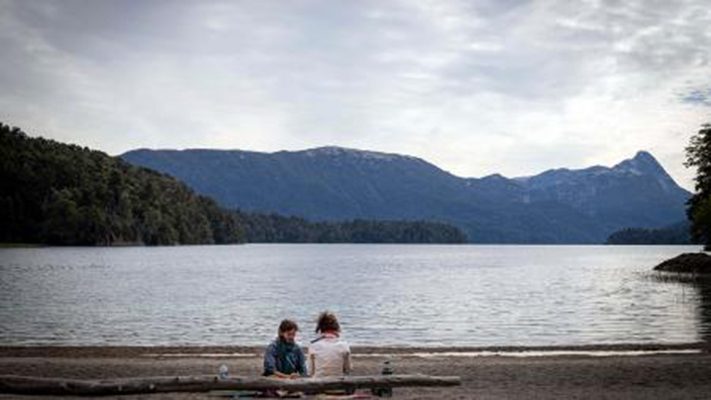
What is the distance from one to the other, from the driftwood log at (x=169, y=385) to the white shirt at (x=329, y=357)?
1.44 ft

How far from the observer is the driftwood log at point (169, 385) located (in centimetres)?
2086

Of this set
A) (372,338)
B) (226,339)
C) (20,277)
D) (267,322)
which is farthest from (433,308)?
(20,277)

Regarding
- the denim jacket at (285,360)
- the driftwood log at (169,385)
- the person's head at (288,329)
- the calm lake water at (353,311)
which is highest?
the person's head at (288,329)

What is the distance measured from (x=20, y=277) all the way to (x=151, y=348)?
71235 millimetres

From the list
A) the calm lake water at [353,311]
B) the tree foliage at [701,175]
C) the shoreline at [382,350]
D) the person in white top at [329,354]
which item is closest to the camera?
the person in white top at [329,354]

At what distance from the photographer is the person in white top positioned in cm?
2112

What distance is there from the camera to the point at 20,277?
340ft

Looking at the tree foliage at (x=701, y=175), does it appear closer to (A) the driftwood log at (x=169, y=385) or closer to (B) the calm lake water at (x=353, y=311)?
(B) the calm lake water at (x=353, y=311)

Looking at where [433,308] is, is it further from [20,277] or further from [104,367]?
[20,277]

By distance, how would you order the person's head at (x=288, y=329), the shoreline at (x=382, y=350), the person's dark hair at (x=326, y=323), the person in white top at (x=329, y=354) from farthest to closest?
the shoreline at (x=382, y=350)
the person's head at (x=288, y=329)
the person in white top at (x=329, y=354)
the person's dark hair at (x=326, y=323)

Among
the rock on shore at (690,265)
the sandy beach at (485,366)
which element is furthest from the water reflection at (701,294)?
the sandy beach at (485,366)

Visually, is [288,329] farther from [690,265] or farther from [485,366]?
[690,265]

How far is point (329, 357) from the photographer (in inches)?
842

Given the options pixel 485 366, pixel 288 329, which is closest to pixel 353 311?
pixel 485 366
